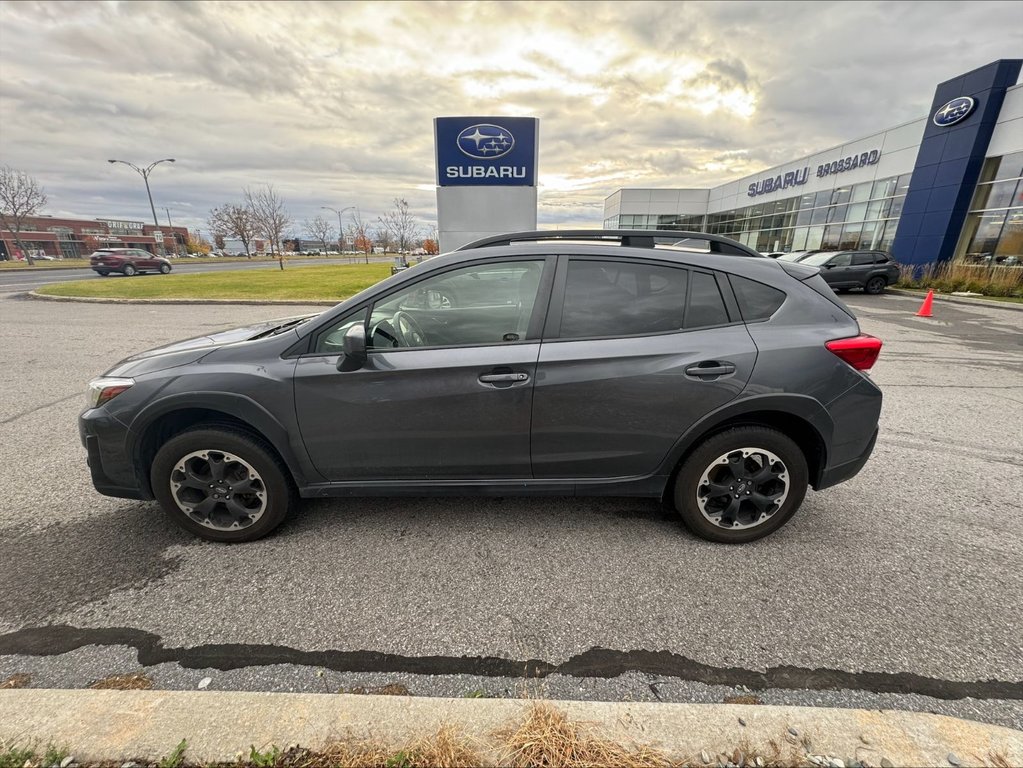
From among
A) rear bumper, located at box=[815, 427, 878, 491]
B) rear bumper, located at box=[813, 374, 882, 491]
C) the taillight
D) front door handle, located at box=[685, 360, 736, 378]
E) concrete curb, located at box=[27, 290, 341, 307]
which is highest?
the taillight

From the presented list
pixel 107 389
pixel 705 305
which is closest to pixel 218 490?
pixel 107 389

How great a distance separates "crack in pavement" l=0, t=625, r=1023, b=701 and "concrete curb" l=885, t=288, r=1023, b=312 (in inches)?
719

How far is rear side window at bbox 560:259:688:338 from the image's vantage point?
257cm

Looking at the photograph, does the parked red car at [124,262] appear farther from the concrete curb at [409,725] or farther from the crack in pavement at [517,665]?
the concrete curb at [409,725]

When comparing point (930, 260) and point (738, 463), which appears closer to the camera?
point (738, 463)

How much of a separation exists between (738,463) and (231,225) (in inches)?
2367

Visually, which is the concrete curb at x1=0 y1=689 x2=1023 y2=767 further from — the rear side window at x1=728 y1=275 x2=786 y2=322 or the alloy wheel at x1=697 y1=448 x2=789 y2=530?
the rear side window at x1=728 y1=275 x2=786 y2=322

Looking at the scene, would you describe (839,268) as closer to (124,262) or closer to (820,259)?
(820,259)

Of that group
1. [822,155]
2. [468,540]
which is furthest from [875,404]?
[822,155]

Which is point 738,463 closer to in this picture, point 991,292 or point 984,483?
point 984,483

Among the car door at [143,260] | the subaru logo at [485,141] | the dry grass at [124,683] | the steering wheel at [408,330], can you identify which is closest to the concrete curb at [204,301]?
the subaru logo at [485,141]

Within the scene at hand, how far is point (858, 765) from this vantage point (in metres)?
1.47

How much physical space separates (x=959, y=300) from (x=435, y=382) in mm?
20955

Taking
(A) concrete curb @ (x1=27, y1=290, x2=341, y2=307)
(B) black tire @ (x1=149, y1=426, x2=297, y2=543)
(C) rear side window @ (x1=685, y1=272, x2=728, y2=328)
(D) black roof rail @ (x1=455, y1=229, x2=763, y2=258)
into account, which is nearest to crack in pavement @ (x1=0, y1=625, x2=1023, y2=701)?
(B) black tire @ (x1=149, y1=426, x2=297, y2=543)
